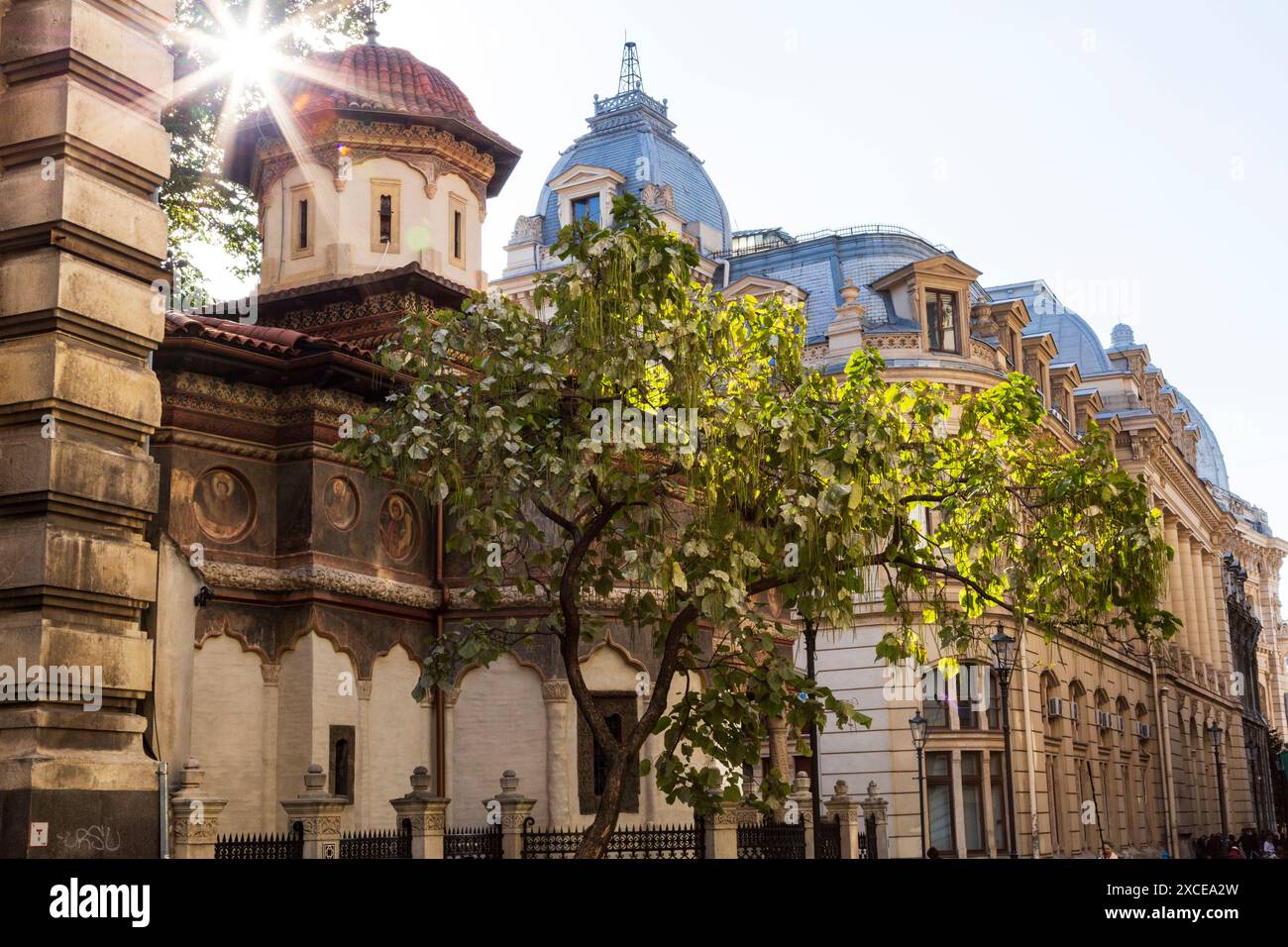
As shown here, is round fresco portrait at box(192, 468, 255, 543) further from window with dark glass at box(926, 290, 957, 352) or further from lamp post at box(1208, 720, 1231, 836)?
lamp post at box(1208, 720, 1231, 836)

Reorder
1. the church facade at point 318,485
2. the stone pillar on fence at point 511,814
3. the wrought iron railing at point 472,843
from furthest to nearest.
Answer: the stone pillar on fence at point 511,814, the wrought iron railing at point 472,843, the church facade at point 318,485

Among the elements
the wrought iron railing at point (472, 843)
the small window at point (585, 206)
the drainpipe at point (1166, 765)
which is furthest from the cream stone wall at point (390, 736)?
the drainpipe at point (1166, 765)

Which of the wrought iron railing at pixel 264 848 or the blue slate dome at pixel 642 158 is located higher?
the blue slate dome at pixel 642 158

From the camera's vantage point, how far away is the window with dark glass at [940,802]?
4131 centimetres

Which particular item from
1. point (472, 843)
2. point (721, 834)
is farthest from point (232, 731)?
point (721, 834)

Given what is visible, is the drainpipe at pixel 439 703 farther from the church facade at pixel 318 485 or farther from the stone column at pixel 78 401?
the stone column at pixel 78 401

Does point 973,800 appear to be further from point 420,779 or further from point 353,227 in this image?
point 420,779

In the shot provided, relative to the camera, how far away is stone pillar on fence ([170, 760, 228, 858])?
48.9ft

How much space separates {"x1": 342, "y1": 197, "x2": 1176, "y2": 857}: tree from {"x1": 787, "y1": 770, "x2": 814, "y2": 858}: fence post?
25.3 feet

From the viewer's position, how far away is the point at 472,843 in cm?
1986

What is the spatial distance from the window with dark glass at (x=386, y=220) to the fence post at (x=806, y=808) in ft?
40.1

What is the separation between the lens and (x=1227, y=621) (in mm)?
80250

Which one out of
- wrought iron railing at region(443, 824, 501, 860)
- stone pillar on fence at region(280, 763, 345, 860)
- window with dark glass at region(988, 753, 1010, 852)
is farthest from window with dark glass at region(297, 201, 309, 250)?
window with dark glass at region(988, 753, 1010, 852)

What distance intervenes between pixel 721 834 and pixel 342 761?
5.46 metres
